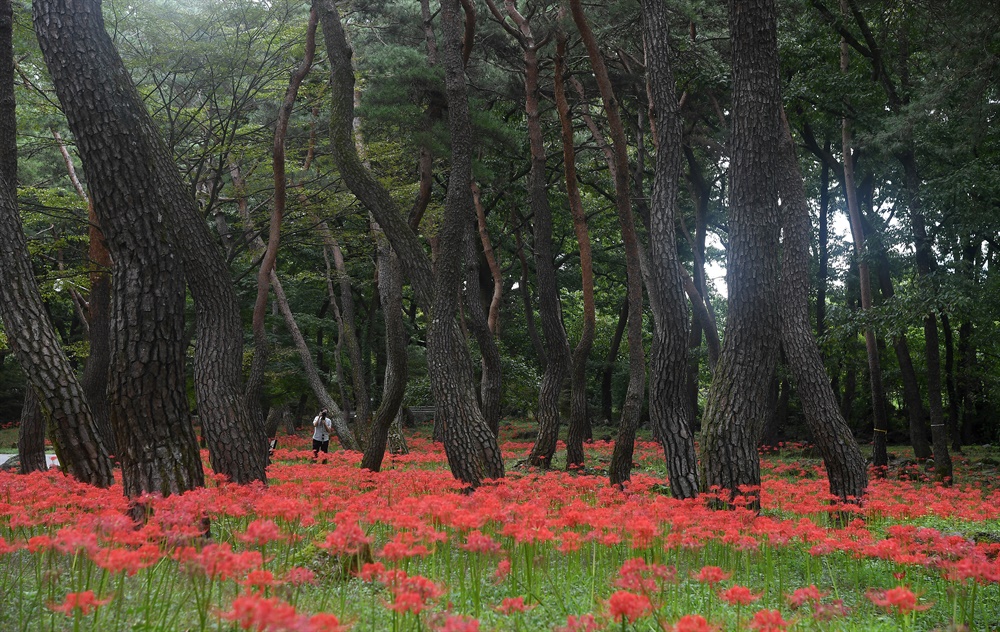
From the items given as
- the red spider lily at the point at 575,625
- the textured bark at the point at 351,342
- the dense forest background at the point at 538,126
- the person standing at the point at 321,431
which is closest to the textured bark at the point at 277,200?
the dense forest background at the point at 538,126

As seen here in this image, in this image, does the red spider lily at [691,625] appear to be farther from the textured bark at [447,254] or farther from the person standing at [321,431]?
the person standing at [321,431]

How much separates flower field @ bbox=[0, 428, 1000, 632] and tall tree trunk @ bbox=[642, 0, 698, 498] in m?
1.61

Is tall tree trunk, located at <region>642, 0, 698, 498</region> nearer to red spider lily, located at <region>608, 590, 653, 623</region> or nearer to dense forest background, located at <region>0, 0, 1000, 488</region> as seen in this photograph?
dense forest background, located at <region>0, 0, 1000, 488</region>

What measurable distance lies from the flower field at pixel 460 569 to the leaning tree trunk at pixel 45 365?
1.31m

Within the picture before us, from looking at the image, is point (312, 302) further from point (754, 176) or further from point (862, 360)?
point (754, 176)

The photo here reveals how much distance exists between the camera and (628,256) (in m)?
11.4

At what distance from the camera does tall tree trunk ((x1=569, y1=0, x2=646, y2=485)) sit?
10.2m

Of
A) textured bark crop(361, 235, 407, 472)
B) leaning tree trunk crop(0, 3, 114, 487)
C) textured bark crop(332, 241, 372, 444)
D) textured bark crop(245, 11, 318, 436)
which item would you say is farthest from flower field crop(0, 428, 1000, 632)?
textured bark crop(332, 241, 372, 444)

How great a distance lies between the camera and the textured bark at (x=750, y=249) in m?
7.31

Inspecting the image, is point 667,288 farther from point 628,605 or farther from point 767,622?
point 628,605

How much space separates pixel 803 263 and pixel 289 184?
31.3 ft

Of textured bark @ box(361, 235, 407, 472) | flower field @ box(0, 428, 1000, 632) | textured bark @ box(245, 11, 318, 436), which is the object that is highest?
textured bark @ box(245, 11, 318, 436)

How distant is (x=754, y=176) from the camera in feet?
24.1

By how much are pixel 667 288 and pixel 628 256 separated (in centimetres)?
299
